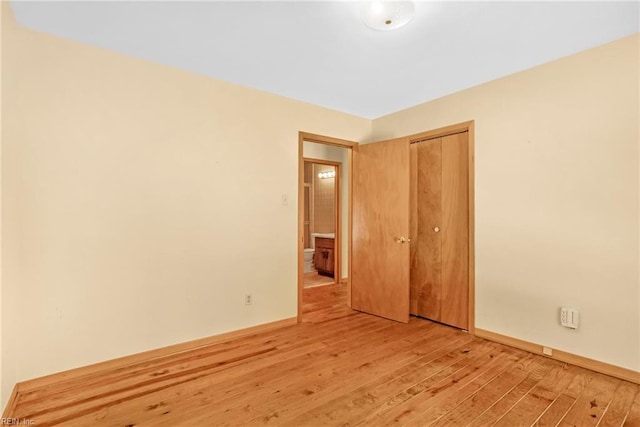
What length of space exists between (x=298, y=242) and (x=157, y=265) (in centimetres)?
134

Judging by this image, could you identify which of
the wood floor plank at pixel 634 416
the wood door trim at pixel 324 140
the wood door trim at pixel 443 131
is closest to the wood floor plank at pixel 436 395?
the wood floor plank at pixel 634 416

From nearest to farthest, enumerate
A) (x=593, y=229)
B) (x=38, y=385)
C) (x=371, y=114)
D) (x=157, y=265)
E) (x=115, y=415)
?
(x=115, y=415) → (x=38, y=385) → (x=593, y=229) → (x=157, y=265) → (x=371, y=114)

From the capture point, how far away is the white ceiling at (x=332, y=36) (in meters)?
1.83

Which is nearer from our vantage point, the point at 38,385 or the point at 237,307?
the point at 38,385

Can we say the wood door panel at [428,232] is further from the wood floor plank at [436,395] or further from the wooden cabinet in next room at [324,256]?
the wooden cabinet in next room at [324,256]

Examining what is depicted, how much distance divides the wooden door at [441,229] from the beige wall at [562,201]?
185mm

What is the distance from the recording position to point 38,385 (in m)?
2.02

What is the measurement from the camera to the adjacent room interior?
1.88 metres

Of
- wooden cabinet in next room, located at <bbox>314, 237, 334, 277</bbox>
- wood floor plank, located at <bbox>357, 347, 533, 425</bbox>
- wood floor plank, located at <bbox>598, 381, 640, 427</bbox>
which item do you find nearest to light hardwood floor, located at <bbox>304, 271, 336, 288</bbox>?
wooden cabinet in next room, located at <bbox>314, 237, 334, 277</bbox>

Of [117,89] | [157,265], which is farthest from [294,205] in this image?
[117,89]

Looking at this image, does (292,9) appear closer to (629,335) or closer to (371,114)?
(371,114)

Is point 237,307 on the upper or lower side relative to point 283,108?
lower

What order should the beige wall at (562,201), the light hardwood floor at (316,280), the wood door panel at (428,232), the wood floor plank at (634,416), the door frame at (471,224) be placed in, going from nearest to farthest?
the wood floor plank at (634,416), the beige wall at (562,201), the door frame at (471,224), the wood door panel at (428,232), the light hardwood floor at (316,280)

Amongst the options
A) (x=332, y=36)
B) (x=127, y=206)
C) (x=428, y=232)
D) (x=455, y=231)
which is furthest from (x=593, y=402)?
(x=127, y=206)
